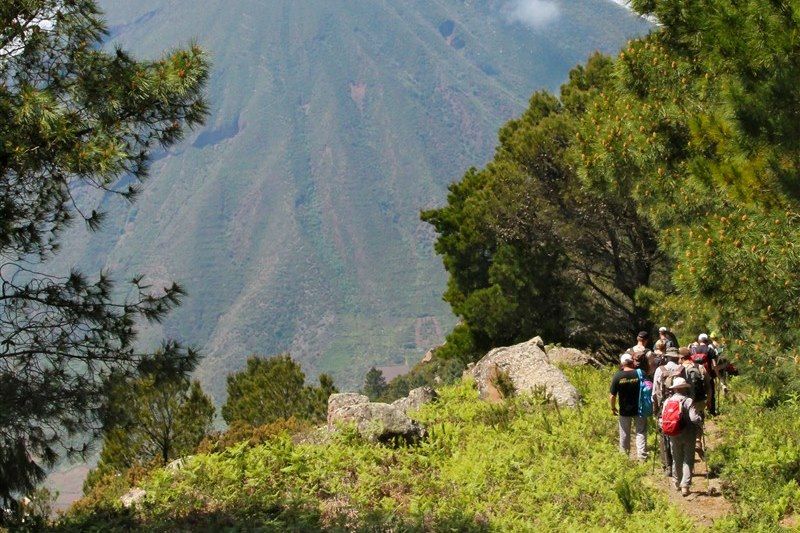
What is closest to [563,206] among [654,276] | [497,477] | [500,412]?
[654,276]

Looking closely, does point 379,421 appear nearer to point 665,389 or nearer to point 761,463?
point 665,389

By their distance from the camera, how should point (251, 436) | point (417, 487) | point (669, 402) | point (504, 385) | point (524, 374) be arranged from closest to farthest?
point (669, 402) → point (417, 487) → point (251, 436) → point (504, 385) → point (524, 374)

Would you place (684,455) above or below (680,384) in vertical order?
below

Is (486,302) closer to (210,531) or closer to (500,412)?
(500,412)

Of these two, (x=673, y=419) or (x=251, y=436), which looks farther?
(x=251, y=436)

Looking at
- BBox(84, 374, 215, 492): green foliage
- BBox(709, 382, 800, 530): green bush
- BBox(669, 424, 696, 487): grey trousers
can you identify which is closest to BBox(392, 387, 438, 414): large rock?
BBox(84, 374, 215, 492): green foliage


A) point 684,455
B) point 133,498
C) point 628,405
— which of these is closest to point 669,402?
point 684,455

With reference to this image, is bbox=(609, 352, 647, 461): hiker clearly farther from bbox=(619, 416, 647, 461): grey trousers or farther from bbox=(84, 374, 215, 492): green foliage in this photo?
bbox=(84, 374, 215, 492): green foliage

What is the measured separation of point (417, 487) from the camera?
10625mm

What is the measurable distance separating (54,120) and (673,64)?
31.6 feet

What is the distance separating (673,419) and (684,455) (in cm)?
65

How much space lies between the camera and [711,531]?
8656mm

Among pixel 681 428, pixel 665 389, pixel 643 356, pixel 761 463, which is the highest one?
pixel 643 356

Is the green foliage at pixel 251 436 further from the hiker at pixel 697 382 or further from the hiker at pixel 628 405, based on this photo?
the hiker at pixel 697 382
